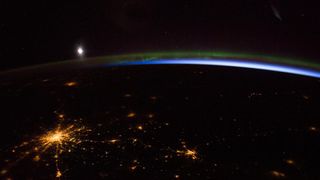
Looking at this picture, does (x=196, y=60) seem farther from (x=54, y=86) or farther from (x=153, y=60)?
(x=54, y=86)

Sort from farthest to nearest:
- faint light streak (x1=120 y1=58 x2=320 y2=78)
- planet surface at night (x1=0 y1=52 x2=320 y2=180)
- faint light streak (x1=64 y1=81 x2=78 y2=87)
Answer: faint light streak (x1=120 y1=58 x2=320 y2=78)
faint light streak (x1=64 y1=81 x2=78 y2=87)
planet surface at night (x1=0 y1=52 x2=320 y2=180)

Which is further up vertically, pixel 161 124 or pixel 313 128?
pixel 313 128

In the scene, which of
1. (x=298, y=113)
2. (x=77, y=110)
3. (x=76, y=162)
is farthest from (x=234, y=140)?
(x=77, y=110)

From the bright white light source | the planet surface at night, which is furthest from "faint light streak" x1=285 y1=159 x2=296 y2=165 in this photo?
the bright white light source

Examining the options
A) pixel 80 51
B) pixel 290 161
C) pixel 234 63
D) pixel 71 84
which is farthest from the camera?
pixel 80 51

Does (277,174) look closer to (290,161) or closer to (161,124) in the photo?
(290,161)

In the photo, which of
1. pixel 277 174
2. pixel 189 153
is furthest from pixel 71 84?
pixel 277 174

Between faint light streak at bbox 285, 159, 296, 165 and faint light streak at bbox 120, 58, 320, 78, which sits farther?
faint light streak at bbox 120, 58, 320, 78

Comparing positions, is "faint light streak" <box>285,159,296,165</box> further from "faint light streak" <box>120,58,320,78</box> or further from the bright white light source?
the bright white light source

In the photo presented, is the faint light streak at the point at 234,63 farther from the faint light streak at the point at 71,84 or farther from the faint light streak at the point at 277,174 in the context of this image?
the faint light streak at the point at 277,174
